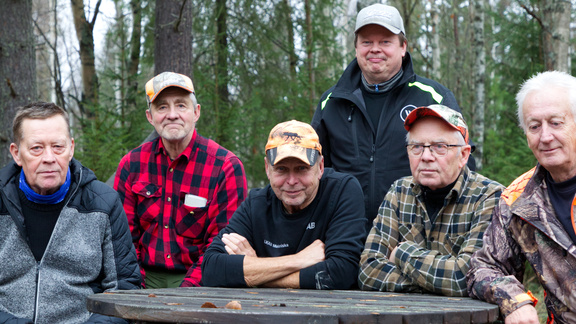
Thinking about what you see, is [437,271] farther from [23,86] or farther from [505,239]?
[23,86]

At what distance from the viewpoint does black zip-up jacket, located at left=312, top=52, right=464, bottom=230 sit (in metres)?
4.12

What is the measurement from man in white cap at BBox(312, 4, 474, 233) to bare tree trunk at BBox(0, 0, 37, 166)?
125 inches

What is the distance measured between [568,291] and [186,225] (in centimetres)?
265

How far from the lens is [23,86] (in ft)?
18.9

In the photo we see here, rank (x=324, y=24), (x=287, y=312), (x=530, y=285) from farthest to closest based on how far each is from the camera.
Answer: (x=324, y=24) < (x=530, y=285) < (x=287, y=312)

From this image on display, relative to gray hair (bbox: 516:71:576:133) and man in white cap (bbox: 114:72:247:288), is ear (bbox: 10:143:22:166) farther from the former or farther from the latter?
gray hair (bbox: 516:71:576:133)

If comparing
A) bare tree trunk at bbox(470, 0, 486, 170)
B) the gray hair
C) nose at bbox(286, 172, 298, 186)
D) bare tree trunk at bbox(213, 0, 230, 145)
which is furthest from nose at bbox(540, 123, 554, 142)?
bare tree trunk at bbox(470, 0, 486, 170)

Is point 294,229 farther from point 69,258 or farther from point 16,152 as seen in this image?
point 16,152

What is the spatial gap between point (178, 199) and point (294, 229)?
119 centimetres

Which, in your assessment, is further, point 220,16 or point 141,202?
point 220,16

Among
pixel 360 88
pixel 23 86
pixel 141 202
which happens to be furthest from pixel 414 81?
pixel 23 86

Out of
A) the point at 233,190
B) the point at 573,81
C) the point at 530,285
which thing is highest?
the point at 573,81

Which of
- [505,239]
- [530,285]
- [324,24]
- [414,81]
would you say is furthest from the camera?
[324,24]

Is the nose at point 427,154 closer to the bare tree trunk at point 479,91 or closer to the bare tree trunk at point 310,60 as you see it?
the bare tree trunk at point 310,60
